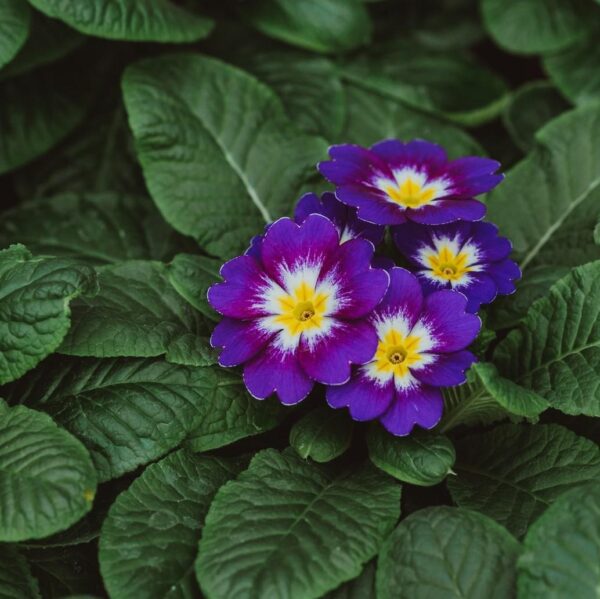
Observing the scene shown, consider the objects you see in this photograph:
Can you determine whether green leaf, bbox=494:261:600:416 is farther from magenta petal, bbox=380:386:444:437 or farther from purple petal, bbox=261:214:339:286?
purple petal, bbox=261:214:339:286

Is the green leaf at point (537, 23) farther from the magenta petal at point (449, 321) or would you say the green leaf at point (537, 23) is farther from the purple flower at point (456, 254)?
the magenta petal at point (449, 321)

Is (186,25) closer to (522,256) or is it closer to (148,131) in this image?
(148,131)

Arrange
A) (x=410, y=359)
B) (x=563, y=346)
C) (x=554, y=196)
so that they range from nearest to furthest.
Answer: (x=410, y=359) → (x=563, y=346) → (x=554, y=196)

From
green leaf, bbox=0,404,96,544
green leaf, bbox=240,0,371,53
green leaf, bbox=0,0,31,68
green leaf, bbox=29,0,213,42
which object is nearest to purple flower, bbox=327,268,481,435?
green leaf, bbox=0,404,96,544

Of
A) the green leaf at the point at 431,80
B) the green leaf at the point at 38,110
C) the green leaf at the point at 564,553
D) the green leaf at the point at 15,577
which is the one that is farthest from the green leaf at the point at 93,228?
the green leaf at the point at 564,553

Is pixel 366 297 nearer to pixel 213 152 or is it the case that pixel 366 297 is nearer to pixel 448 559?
pixel 448 559

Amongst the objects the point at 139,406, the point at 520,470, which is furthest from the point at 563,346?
the point at 139,406

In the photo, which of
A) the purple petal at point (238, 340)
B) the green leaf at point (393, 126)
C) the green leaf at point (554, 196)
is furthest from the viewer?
the green leaf at point (393, 126)
